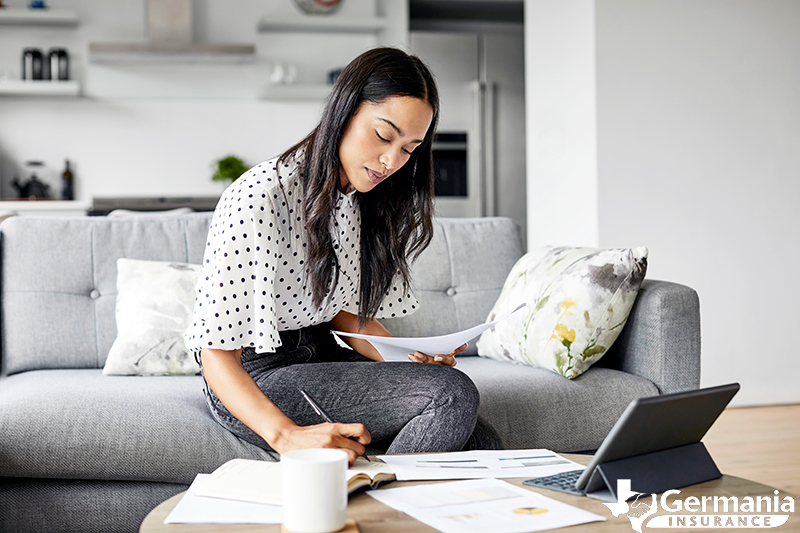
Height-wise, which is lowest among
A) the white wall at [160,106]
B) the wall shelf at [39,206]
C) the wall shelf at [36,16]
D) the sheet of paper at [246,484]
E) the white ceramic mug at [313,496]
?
the sheet of paper at [246,484]

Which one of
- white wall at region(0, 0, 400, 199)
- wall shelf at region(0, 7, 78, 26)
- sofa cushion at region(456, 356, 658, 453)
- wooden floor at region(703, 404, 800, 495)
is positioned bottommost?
wooden floor at region(703, 404, 800, 495)

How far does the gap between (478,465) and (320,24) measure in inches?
180

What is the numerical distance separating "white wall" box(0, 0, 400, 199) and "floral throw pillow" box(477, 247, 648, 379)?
366 cm

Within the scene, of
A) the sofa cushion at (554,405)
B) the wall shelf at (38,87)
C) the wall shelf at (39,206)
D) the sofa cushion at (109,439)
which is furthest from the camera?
the wall shelf at (38,87)

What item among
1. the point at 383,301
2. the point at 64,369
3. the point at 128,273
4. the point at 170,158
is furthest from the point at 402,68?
the point at 170,158

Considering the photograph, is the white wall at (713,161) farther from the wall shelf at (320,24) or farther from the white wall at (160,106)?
the white wall at (160,106)

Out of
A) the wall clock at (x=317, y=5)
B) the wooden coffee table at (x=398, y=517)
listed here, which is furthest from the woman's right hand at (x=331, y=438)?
the wall clock at (x=317, y=5)

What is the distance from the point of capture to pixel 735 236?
11.5 feet

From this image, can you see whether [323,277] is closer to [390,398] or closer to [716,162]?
[390,398]

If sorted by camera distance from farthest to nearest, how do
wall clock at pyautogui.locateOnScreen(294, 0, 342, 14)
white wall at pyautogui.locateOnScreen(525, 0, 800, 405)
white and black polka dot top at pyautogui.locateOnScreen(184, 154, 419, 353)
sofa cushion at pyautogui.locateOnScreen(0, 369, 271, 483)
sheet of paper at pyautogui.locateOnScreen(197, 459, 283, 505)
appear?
1. wall clock at pyautogui.locateOnScreen(294, 0, 342, 14)
2. white wall at pyautogui.locateOnScreen(525, 0, 800, 405)
3. sofa cushion at pyautogui.locateOnScreen(0, 369, 271, 483)
4. white and black polka dot top at pyautogui.locateOnScreen(184, 154, 419, 353)
5. sheet of paper at pyautogui.locateOnScreen(197, 459, 283, 505)

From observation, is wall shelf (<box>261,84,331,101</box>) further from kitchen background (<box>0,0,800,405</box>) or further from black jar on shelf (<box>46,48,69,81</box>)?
kitchen background (<box>0,0,800,405</box>)

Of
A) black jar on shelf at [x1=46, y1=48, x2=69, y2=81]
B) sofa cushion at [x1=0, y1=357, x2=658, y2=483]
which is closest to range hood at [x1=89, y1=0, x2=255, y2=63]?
black jar on shelf at [x1=46, y1=48, x2=69, y2=81]

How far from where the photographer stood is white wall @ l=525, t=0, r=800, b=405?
11.1 feet

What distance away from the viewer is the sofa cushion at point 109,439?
1.43 meters
